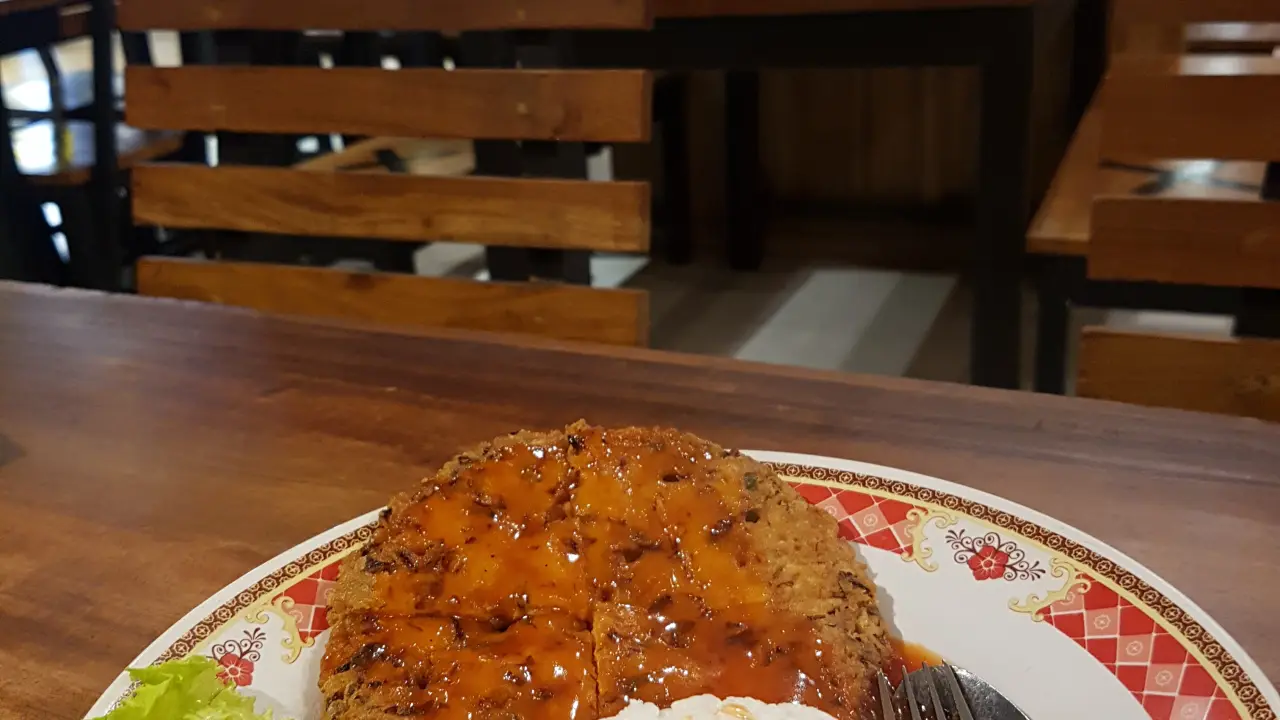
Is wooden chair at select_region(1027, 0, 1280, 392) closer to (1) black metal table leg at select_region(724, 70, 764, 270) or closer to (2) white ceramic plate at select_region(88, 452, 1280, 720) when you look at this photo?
(2) white ceramic plate at select_region(88, 452, 1280, 720)

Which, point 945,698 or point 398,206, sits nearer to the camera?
point 945,698

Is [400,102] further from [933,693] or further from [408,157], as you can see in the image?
[408,157]

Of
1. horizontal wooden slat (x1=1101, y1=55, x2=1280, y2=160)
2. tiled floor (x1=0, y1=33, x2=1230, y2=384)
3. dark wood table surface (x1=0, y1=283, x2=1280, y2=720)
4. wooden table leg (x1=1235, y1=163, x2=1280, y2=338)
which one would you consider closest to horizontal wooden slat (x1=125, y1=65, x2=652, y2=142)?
dark wood table surface (x1=0, y1=283, x2=1280, y2=720)

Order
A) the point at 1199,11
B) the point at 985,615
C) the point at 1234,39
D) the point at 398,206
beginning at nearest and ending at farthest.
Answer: the point at 985,615
the point at 1199,11
the point at 398,206
the point at 1234,39

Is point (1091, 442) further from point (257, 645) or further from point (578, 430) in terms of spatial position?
point (257, 645)

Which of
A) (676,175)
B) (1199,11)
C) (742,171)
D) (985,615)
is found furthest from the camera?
(676,175)

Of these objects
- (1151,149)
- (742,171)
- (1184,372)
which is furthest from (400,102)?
(742,171)
